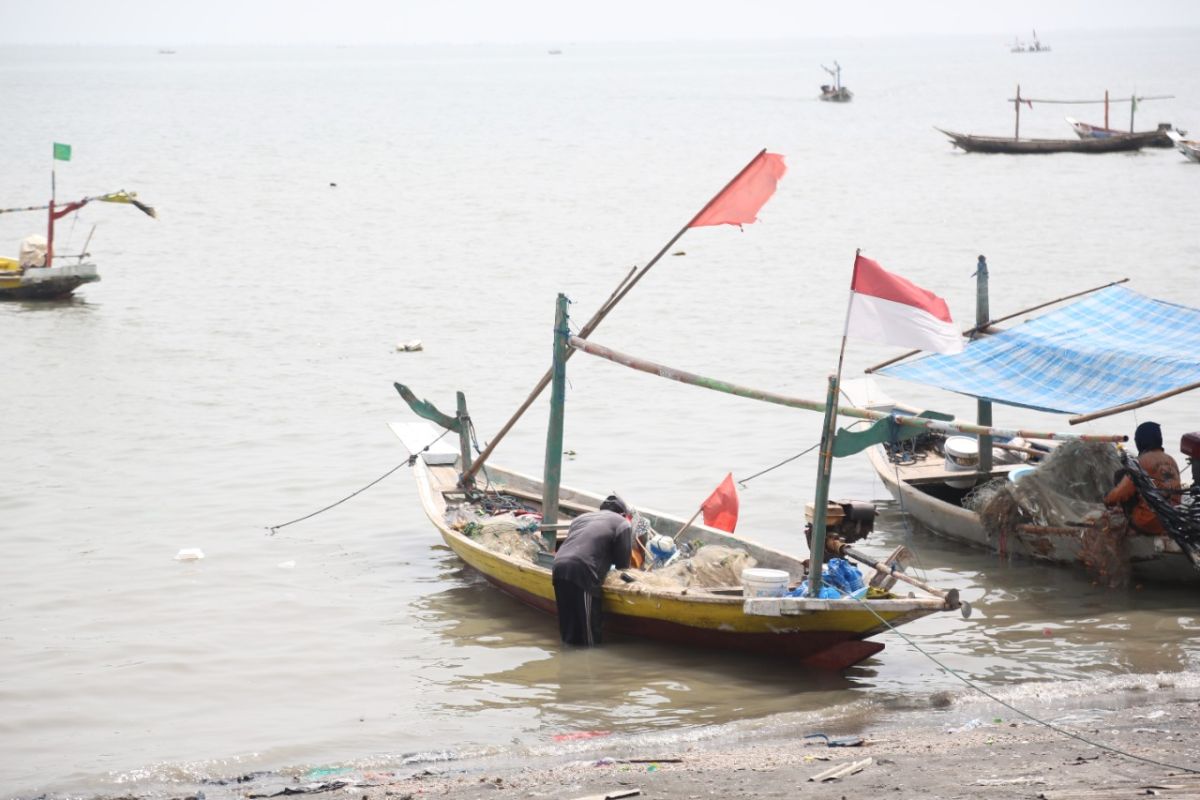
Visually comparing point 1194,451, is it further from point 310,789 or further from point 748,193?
point 310,789

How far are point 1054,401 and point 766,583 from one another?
319 cm

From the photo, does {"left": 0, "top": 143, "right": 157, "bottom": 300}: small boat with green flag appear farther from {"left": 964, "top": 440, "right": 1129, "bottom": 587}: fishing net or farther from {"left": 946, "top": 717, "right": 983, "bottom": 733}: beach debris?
{"left": 946, "top": 717, "right": 983, "bottom": 733}: beach debris

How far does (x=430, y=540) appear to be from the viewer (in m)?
13.2

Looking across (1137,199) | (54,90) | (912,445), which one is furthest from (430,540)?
(54,90)

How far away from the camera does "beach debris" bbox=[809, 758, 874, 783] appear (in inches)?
280

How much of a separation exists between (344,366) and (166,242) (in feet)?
50.8

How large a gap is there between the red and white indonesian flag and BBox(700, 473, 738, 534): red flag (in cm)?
259

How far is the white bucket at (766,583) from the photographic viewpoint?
9.01 meters

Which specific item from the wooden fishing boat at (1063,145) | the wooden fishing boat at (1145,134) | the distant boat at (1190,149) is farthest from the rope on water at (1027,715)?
the wooden fishing boat at (1145,134)

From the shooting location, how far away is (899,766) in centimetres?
723

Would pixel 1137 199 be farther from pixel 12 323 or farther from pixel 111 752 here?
pixel 111 752

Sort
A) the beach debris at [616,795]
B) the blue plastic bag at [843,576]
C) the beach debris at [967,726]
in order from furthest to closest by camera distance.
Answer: the blue plastic bag at [843,576] < the beach debris at [967,726] < the beach debris at [616,795]

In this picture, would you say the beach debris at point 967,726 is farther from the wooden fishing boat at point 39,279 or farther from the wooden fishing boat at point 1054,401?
the wooden fishing boat at point 39,279

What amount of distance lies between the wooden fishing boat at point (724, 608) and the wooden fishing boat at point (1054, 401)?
210 cm
